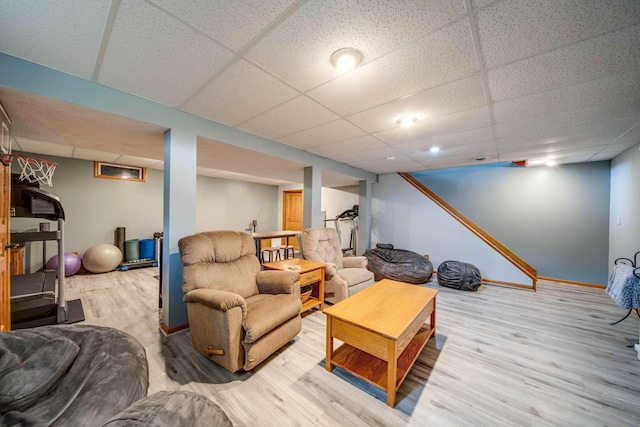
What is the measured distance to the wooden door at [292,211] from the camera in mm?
7863

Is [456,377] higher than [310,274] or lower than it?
lower

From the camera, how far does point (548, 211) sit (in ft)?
14.6

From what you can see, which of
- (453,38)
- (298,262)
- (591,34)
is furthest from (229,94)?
(591,34)

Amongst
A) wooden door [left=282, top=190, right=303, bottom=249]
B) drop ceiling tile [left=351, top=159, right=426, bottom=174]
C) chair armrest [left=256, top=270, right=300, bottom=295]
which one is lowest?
chair armrest [left=256, top=270, right=300, bottom=295]

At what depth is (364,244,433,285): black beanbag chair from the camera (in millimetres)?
4141

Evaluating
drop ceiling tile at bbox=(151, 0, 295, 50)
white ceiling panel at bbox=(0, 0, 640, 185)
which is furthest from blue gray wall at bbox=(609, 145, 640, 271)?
drop ceiling tile at bbox=(151, 0, 295, 50)

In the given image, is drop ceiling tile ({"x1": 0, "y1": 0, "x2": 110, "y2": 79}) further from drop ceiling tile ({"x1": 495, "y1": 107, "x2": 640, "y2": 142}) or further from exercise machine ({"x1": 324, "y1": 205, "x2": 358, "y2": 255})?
exercise machine ({"x1": 324, "y1": 205, "x2": 358, "y2": 255})

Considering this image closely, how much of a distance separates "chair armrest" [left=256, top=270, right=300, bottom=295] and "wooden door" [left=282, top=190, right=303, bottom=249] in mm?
5398

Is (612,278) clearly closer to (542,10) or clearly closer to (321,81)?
(542,10)

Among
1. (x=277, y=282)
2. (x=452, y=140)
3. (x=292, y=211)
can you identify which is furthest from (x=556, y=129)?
(x=292, y=211)

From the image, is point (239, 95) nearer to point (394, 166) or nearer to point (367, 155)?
point (367, 155)

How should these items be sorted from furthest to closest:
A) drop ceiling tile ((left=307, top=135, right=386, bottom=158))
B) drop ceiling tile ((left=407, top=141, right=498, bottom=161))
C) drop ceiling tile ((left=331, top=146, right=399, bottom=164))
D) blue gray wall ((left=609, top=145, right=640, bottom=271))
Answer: drop ceiling tile ((left=331, top=146, right=399, bottom=164)) < drop ceiling tile ((left=407, top=141, right=498, bottom=161)) < drop ceiling tile ((left=307, top=135, right=386, bottom=158)) < blue gray wall ((left=609, top=145, right=640, bottom=271))

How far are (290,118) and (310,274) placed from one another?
70.7 inches

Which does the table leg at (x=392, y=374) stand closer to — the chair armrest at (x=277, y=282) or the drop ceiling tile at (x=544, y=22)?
the chair armrest at (x=277, y=282)
